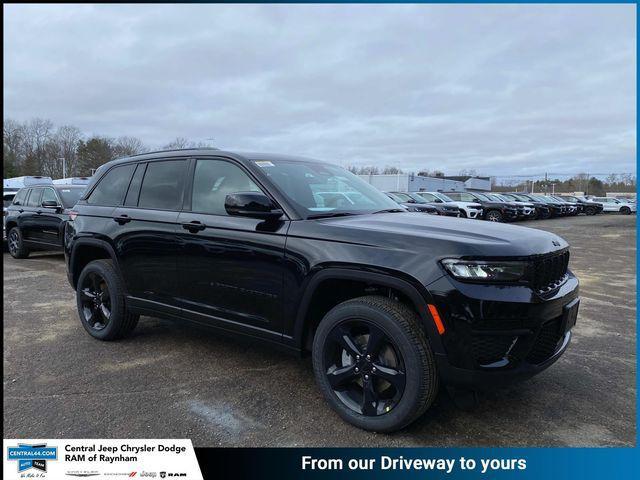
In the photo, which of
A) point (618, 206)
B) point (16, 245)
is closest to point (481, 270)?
point (16, 245)

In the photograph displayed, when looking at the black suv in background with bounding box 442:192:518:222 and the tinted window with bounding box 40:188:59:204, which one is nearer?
the tinted window with bounding box 40:188:59:204

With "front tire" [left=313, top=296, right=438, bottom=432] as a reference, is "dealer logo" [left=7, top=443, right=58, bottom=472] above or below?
below

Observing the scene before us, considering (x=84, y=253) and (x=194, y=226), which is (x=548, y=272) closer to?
(x=194, y=226)

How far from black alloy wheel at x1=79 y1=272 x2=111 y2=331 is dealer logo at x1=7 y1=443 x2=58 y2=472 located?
70.4 inches

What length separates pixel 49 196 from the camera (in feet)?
31.7

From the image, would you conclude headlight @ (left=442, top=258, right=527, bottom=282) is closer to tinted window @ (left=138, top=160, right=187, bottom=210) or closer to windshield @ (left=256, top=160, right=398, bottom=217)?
A: windshield @ (left=256, top=160, right=398, bottom=217)

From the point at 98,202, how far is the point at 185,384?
220 centimetres

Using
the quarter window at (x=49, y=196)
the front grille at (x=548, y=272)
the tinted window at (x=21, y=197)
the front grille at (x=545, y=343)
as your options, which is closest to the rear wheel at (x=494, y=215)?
the quarter window at (x=49, y=196)

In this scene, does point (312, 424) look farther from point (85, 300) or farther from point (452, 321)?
point (85, 300)

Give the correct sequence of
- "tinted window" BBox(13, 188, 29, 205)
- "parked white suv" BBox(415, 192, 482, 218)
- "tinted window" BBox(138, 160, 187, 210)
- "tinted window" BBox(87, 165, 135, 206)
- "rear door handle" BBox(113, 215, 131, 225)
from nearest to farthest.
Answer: "tinted window" BBox(138, 160, 187, 210)
"rear door handle" BBox(113, 215, 131, 225)
"tinted window" BBox(87, 165, 135, 206)
"tinted window" BBox(13, 188, 29, 205)
"parked white suv" BBox(415, 192, 482, 218)

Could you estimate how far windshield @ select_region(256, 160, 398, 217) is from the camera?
3.56 meters

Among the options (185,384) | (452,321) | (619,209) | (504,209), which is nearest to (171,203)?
(185,384)

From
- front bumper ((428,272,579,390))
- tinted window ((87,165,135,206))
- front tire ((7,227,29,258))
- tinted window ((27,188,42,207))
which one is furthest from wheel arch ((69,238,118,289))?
front tire ((7,227,29,258))

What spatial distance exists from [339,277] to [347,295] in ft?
1.00
